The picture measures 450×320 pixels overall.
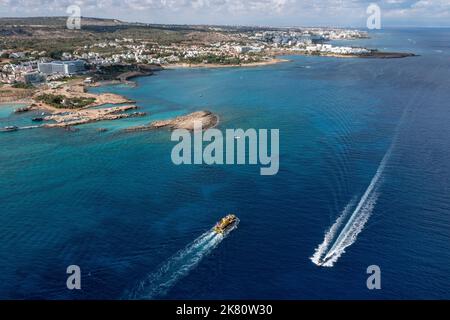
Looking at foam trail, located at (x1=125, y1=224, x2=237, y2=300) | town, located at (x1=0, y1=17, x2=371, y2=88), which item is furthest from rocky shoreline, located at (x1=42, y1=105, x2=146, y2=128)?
foam trail, located at (x1=125, y1=224, x2=237, y2=300)

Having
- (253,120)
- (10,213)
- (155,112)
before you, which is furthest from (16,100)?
(10,213)

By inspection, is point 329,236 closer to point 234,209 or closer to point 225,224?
point 225,224

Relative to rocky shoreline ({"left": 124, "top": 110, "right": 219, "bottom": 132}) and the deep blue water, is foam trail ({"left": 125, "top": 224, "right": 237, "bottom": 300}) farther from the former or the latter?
rocky shoreline ({"left": 124, "top": 110, "right": 219, "bottom": 132})

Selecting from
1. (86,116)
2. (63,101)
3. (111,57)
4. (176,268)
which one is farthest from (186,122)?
(111,57)

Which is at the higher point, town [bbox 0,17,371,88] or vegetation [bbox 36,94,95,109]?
town [bbox 0,17,371,88]

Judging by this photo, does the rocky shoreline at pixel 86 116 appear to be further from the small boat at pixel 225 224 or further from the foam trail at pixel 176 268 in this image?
the foam trail at pixel 176 268

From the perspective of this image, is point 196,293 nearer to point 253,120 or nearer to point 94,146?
point 94,146
